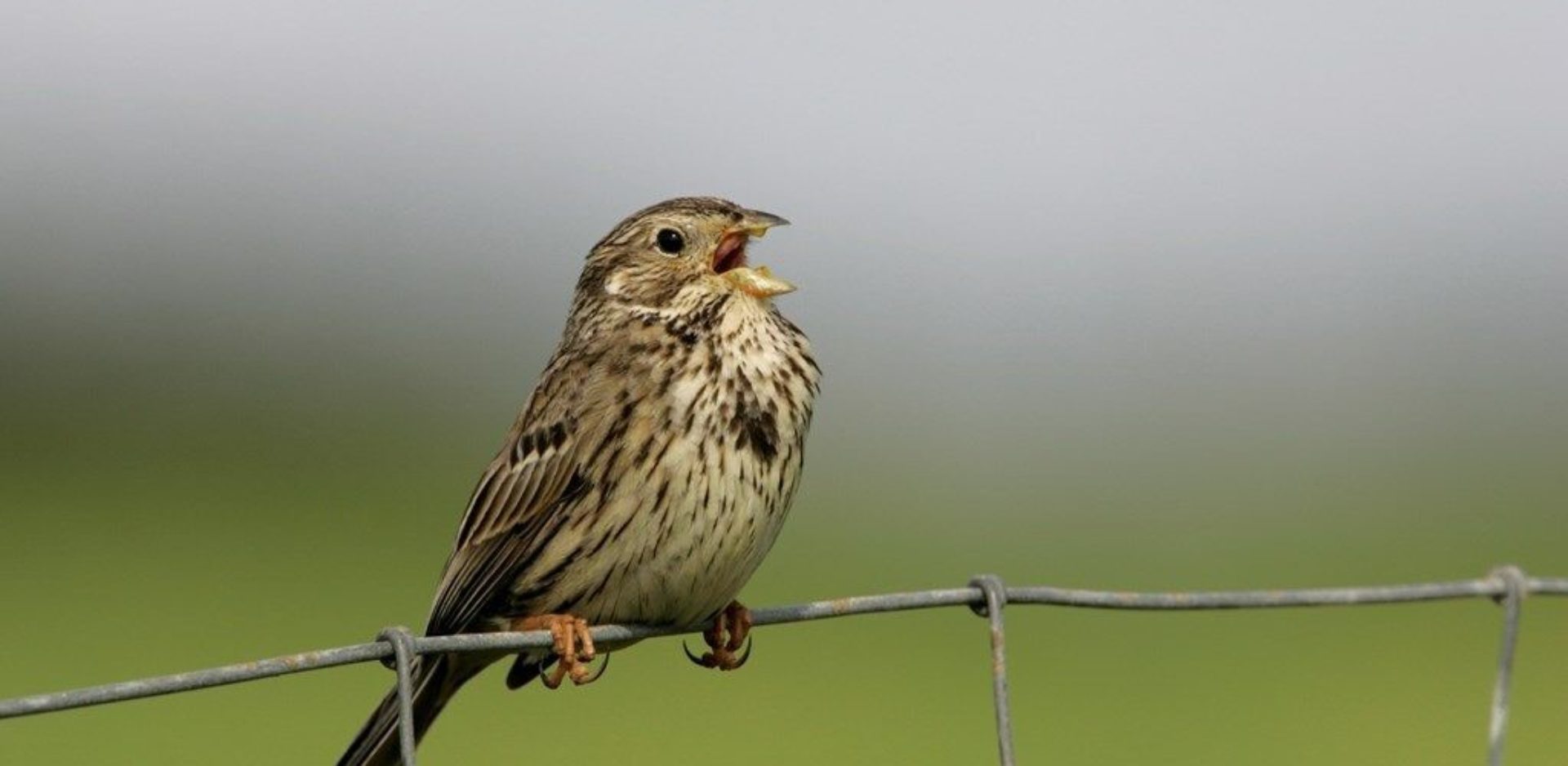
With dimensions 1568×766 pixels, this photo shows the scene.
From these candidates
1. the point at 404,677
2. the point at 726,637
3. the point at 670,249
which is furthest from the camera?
the point at 670,249

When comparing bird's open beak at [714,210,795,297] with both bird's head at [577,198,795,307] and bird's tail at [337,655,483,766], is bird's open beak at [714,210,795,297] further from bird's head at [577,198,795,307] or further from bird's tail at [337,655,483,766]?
bird's tail at [337,655,483,766]

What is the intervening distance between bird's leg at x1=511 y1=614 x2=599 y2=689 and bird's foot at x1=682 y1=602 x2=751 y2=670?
0.30m

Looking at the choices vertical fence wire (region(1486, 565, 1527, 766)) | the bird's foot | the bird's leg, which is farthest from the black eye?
vertical fence wire (region(1486, 565, 1527, 766))

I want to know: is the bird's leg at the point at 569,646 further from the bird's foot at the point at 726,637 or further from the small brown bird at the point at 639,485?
the bird's foot at the point at 726,637

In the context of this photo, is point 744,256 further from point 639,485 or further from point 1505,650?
point 1505,650

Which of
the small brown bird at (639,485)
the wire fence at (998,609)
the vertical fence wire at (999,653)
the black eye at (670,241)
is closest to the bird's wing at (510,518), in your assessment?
the small brown bird at (639,485)

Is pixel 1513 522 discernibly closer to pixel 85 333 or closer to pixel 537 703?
pixel 537 703

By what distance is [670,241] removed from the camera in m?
6.40

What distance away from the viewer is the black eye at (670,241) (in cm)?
636

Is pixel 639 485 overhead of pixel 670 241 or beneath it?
beneath

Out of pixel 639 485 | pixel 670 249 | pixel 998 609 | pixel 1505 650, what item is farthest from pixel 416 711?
pixel 1505 650

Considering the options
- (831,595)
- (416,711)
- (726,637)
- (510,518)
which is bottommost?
(416,711)

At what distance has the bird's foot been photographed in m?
5.83

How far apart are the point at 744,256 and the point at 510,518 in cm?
99
